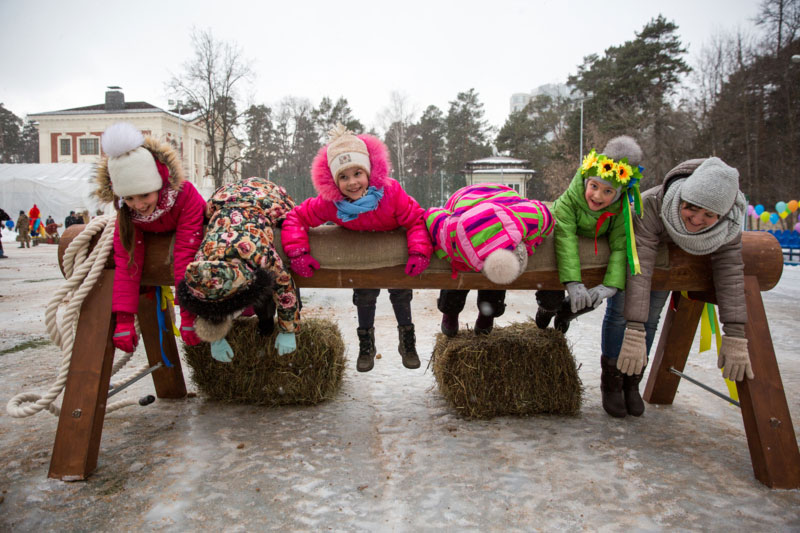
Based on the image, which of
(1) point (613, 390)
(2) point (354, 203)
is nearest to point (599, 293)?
(1) point (613, 390)

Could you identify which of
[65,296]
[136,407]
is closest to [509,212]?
[65,296]

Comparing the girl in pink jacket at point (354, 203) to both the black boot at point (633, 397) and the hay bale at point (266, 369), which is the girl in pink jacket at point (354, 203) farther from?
the black boot at point (633, 397)

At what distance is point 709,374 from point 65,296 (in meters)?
4.39

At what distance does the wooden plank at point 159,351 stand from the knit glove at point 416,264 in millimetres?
1652

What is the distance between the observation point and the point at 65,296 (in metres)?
2.40

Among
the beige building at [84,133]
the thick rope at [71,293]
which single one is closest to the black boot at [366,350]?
the thick rope at [71,293]

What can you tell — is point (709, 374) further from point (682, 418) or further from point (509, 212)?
point (509, 212)

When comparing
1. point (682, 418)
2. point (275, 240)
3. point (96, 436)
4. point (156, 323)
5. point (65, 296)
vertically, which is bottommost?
point (682, 418)

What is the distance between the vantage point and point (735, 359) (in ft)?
7.50

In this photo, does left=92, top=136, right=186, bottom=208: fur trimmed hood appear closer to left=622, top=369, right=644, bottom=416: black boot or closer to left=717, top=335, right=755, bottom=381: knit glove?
left=717, top=335, right=755, bottom=381: knit glove

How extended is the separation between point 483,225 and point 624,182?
726 millimetres

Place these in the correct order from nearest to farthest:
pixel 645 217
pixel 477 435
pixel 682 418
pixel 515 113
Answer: pixel 645 217
pixel 477 435
pixel 682 418
pixel 515 113

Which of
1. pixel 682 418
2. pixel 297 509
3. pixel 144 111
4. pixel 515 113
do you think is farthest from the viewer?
pixel 515 113

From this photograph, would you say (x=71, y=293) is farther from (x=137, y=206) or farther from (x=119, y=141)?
(x=119, y=141)
